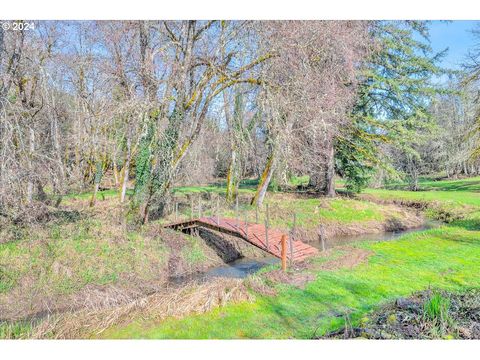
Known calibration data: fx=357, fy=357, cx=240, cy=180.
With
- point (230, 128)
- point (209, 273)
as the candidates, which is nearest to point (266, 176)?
point (230, 128)

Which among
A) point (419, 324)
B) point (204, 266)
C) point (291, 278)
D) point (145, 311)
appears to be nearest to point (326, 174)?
point (204, 266)

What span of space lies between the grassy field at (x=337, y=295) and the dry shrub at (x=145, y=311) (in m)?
0.16

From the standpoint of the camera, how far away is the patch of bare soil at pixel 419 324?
335 cm

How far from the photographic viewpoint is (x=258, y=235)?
8586mm

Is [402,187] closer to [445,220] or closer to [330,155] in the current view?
[445,220]

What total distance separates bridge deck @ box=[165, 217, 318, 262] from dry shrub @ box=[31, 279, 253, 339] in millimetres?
1930

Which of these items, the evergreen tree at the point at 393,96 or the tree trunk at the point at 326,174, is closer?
the evergreen tree at the point at 393,96

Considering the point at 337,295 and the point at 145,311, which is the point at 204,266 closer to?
the point at 145,311

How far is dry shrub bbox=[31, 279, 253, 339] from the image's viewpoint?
4.30 metres

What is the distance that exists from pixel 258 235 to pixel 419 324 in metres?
5.28

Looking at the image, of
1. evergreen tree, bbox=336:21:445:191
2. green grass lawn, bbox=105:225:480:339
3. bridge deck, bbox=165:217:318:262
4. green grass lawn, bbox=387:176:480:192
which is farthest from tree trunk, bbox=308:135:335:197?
green grass lawn, bbox=105:225:480:339

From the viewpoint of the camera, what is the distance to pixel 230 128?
9.38 m

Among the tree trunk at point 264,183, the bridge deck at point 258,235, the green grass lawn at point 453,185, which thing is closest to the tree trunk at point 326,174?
the tree trunk at point 264,183

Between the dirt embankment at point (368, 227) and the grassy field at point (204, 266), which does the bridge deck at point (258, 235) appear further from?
the dirt embankment at point (368, 227)
